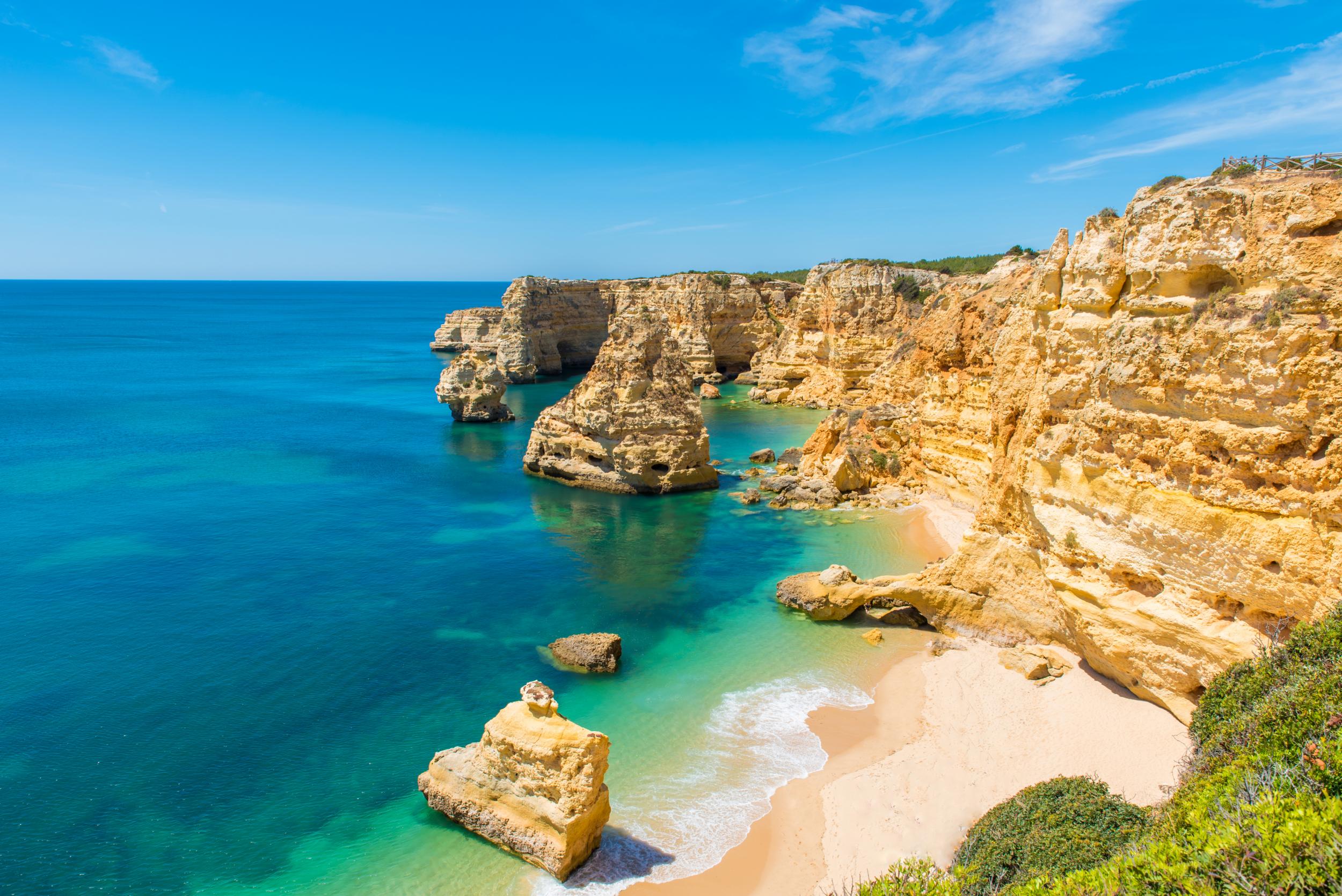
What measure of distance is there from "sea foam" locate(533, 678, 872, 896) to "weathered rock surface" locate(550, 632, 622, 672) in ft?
11.2

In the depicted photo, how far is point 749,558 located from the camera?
93.0 feet

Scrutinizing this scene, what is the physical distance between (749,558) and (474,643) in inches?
446

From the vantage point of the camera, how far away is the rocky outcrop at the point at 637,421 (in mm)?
36688

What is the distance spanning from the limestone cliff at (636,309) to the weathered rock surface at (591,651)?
5200 cm

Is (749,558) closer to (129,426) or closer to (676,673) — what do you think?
(676,673)

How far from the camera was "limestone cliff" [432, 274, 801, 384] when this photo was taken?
240 feet

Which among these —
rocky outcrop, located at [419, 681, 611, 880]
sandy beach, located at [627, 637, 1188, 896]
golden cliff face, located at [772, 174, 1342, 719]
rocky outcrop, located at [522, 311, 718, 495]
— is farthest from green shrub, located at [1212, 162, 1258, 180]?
rocky outcrop, located at [522, 311, 718, 495]

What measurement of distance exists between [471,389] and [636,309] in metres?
21.5

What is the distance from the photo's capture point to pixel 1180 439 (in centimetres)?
1364

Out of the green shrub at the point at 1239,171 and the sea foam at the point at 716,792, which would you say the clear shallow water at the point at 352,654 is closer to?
the sea foam at the point at 716,792

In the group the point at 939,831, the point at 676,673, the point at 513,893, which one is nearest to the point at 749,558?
the point at 676,673

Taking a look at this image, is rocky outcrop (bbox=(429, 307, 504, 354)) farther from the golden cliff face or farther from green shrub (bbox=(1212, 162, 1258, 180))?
green shrub (bbox=(1212, 162, 1258, 180))

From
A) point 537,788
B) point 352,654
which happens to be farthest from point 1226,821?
point 352,654

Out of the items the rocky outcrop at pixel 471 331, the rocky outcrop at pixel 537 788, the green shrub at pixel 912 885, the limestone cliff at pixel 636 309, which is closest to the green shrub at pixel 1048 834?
the green shrub at pixel 912 885
